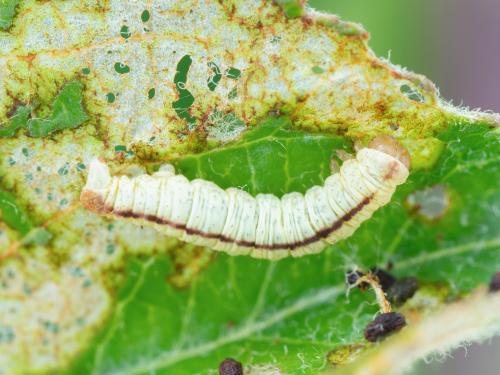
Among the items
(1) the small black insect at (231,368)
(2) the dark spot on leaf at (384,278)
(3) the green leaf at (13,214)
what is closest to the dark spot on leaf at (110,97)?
(3) the green leaf at (13,214)

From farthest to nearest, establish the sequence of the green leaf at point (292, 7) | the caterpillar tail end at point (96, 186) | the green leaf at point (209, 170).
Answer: the caterpillar tail end at point (96, 186) < the green leaf at point (209, 170) < the green leaf at point (292, 7)

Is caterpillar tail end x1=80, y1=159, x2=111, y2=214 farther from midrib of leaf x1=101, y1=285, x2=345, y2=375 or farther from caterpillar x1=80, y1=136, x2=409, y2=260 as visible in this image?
midrib of leaf x1=101, y1=285, x2=345, y2=375

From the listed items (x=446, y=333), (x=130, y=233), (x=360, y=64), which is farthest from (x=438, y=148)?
(x=130, y=233)

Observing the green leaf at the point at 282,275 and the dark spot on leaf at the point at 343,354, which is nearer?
the dark spot on leaf at the point at 343,354

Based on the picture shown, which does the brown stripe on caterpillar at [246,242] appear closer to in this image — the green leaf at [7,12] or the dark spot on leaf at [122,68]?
the dark spot on leaf at [122,68]

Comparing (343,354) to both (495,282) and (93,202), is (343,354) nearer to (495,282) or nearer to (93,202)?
(495,282)

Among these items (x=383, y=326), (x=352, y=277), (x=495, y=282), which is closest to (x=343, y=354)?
(x=383, y=326)

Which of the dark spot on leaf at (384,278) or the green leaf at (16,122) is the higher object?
the green leaf at (16,122)
